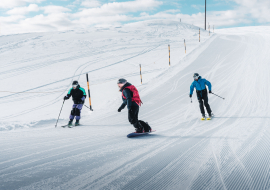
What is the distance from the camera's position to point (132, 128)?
6121 mm

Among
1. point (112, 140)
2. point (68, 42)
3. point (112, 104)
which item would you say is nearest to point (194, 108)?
point (112, 104)

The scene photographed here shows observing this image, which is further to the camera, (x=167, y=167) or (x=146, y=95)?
(x=146, y=95)

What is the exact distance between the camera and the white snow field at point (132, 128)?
9.64ft

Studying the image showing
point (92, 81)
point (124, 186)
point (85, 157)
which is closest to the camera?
point (124, 186)

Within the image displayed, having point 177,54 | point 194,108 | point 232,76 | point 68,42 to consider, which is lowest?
point 194,108

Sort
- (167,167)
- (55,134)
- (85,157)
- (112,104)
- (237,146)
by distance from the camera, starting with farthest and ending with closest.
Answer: (112,104), (55,134), (237,146), (85,157), (167,167)

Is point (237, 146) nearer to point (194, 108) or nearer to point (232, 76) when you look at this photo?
point (194, 108)

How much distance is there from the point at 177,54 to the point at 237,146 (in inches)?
660

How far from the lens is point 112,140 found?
4.78 metres

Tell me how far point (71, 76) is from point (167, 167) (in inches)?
517

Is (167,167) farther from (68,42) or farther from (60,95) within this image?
(68,42)

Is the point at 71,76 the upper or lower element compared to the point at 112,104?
upper

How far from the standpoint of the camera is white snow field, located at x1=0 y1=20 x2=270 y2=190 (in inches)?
116

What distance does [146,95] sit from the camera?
34.4 feet
